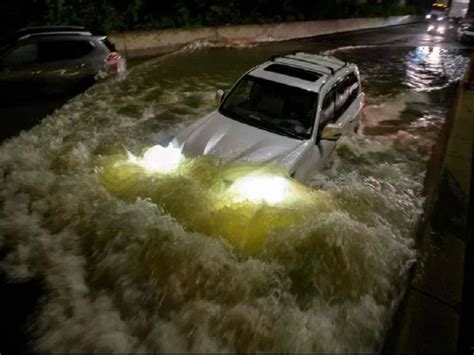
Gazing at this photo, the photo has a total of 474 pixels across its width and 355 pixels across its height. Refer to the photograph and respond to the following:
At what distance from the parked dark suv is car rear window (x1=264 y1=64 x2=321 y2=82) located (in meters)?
4.75

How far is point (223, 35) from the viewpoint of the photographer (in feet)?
60.8

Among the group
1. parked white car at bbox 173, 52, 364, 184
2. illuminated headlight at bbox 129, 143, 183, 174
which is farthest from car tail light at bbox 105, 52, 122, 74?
illuminated headlight at bbox 129, 143, 183, 174

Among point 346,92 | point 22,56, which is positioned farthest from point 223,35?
point 346,92

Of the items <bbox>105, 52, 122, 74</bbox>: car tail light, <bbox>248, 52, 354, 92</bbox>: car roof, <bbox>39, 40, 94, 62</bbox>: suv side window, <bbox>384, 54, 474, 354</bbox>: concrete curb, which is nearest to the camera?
<bbox>384, 54, 474, 354</bbox>: concrete curb

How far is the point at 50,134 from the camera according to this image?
7801 millimetres

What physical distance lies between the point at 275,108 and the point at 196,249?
7.79 feet

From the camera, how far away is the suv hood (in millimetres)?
5176

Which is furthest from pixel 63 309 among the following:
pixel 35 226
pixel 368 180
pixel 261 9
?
pixel 261 9

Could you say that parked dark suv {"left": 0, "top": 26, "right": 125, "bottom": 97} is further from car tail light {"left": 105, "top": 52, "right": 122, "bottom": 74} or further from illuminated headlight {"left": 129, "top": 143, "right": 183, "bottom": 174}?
illuminated headlight {"left": 129, "top": 143, "right": 183, "bottom": 174}

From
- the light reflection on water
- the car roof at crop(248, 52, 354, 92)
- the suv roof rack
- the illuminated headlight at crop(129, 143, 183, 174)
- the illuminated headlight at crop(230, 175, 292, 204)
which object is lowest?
the light reflection on water

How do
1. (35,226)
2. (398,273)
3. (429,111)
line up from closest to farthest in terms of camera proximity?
(398,273)
(35,226)
(429,111)

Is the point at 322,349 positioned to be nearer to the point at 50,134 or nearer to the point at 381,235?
the point at 381,235

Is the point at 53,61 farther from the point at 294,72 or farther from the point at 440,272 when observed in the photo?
the point at 440,272

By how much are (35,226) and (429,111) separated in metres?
10.5
